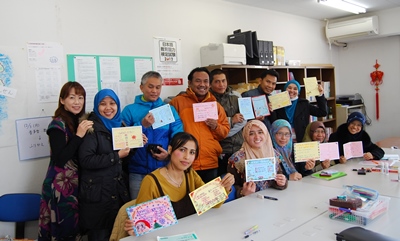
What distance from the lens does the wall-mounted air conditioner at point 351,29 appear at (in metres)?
5.61

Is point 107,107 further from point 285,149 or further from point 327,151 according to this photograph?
point 327,151

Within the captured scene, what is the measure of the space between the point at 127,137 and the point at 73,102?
0.46 metres

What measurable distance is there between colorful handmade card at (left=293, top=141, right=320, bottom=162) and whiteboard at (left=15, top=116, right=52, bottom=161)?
2175 millimetres

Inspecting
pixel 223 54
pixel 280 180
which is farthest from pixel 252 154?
pixel 223 54

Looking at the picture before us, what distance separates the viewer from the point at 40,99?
2793 millimetres

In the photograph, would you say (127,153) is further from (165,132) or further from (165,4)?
(165,4)

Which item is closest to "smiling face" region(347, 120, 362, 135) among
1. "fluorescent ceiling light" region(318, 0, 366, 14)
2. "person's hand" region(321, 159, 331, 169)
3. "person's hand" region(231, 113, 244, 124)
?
"person's hand" region(321, 159, 331, 169)

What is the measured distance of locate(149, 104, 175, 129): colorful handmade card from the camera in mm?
2492

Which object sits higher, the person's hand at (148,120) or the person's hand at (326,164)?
the person's hand at (148,120)

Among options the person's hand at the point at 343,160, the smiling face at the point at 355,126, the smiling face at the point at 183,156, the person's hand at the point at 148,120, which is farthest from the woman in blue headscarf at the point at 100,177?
the smiling face at the point at 355,126

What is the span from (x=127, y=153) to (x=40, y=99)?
1073 mm

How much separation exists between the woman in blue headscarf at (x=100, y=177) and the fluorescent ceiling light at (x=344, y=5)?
13.2 feet

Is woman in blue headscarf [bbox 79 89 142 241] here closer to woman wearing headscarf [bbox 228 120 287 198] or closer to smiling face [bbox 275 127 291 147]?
woman wearing headscarf [bbox 228 120 287 198]

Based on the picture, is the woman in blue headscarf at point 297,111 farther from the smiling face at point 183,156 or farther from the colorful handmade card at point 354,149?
the smiling face at point 183,156
